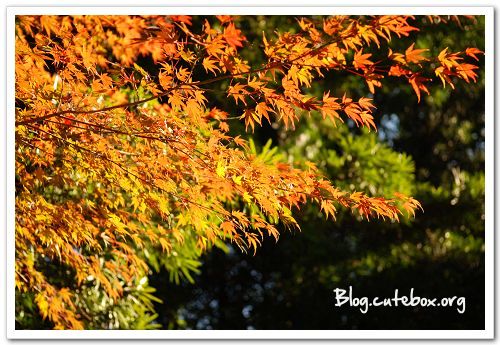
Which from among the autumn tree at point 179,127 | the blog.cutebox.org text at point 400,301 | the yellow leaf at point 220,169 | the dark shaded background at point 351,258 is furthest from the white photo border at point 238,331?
the blog.cutebox.org text at point 400,301

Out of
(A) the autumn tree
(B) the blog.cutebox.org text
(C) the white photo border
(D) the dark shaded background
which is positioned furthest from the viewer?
(B) the blog.cutebox.org text

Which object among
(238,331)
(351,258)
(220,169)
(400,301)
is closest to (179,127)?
(220,169)

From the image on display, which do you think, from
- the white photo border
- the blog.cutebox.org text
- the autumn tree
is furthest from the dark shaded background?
the autumn tree

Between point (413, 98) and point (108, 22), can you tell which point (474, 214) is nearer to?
point (413, 98)

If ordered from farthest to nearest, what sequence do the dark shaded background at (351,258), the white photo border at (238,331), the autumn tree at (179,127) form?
the dark shaded background at (351,258)
the white photo border at (238,331)
the autumn tree at (179,127)

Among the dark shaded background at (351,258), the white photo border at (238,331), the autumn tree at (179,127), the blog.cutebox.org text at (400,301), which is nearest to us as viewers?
the autumn tree at (179,127)

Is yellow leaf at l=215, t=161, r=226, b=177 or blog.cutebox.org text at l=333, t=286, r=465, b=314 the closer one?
yellow leaf at l=215, t=161, r=226, b=177

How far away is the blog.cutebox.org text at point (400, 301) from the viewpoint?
5.71m

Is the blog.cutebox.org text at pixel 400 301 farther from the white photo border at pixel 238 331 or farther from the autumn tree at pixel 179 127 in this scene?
the autumn tree at pixel 179 127

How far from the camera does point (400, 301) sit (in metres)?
5.95

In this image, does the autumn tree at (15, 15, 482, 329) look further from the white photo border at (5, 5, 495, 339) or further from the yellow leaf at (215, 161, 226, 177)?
the white photo border at (5, 5, 495, 339)

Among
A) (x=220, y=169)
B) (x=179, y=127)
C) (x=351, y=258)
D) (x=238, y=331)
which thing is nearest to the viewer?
(x=220, y=169)

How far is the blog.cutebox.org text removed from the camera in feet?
18.7

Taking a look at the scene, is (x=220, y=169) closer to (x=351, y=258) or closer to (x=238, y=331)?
(x=238, y=331)
